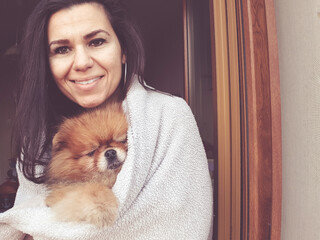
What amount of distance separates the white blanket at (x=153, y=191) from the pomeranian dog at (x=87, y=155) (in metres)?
0.09

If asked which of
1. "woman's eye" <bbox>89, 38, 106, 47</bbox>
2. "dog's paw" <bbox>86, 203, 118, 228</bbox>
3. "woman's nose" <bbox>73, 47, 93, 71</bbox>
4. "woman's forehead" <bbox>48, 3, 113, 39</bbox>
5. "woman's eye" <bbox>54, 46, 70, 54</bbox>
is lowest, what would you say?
"dog's paw" <bbox>86, 203, 118, 228</bbox>

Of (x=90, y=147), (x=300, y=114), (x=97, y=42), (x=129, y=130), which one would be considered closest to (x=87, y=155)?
(x=90, y=147)

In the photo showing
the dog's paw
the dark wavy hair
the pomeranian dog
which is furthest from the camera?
the dark wavy hair

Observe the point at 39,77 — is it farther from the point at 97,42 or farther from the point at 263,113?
the point at 263,113

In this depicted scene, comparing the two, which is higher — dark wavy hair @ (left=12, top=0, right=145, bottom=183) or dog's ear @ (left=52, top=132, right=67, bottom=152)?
dark wavy hair @ (left=12, top=0, right=145, bottom=183)

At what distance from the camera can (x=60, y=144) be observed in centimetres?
127

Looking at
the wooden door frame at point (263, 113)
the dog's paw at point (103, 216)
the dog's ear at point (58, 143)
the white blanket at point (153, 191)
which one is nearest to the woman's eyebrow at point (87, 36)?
the white blanket at point (153, 191)

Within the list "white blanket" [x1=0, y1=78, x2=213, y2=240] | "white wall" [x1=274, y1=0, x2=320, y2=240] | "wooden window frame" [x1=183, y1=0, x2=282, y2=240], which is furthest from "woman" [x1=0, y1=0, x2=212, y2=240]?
"white wall" [x1=274, y1=0, x2=320, y2=240]

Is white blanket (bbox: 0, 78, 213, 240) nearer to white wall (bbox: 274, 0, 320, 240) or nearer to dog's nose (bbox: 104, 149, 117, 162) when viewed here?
dog's nose (bbox: 104, 149, 117, 162)

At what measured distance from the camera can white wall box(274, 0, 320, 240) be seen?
1053mm

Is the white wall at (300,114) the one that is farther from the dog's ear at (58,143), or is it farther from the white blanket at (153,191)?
the dog's ear at (58,143)

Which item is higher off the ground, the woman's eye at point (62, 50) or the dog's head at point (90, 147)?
the woman's eye at point (62, 50)

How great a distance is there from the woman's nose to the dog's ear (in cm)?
32

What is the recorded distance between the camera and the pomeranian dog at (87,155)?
113 centimetres
